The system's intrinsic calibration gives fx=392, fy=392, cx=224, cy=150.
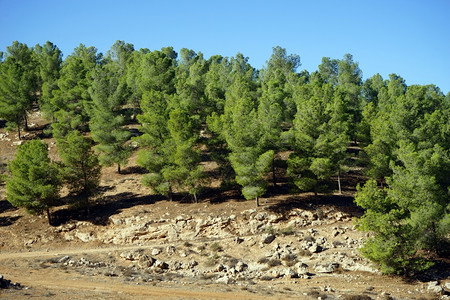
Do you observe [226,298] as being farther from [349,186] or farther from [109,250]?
[349,186]

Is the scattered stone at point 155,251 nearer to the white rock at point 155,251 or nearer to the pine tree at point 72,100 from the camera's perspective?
the white rock at point 155,251

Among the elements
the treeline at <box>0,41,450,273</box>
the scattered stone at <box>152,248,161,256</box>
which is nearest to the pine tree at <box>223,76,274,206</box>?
the treeline at <box>0,41,450,273</box>

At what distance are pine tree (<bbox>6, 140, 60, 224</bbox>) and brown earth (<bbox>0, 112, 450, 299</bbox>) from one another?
3.40 metres

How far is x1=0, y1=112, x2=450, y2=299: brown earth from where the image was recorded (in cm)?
2848

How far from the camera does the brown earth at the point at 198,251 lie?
93.5 ft

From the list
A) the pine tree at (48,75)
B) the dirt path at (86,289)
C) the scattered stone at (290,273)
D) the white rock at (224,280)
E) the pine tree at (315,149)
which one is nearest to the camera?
the dirt path at (86,289)

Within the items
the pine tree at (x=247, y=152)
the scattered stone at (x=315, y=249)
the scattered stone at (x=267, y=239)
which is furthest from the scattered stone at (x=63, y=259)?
the scattered stone at (x=315, y=249)

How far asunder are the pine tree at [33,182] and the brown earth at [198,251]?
3.40m

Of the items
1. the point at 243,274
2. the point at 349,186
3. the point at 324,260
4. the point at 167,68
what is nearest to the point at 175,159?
the point at 243,274

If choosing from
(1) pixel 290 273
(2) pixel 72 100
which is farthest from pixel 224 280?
(2) pixel 72 100

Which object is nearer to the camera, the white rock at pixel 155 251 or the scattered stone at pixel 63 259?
the scattered stone at pixel 63 259

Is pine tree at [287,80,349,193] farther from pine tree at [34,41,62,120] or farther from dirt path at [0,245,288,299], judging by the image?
pine tree at [34,41,62,120]

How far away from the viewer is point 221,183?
145 feet

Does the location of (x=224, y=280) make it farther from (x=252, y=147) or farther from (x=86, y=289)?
(x=252, y=147)
